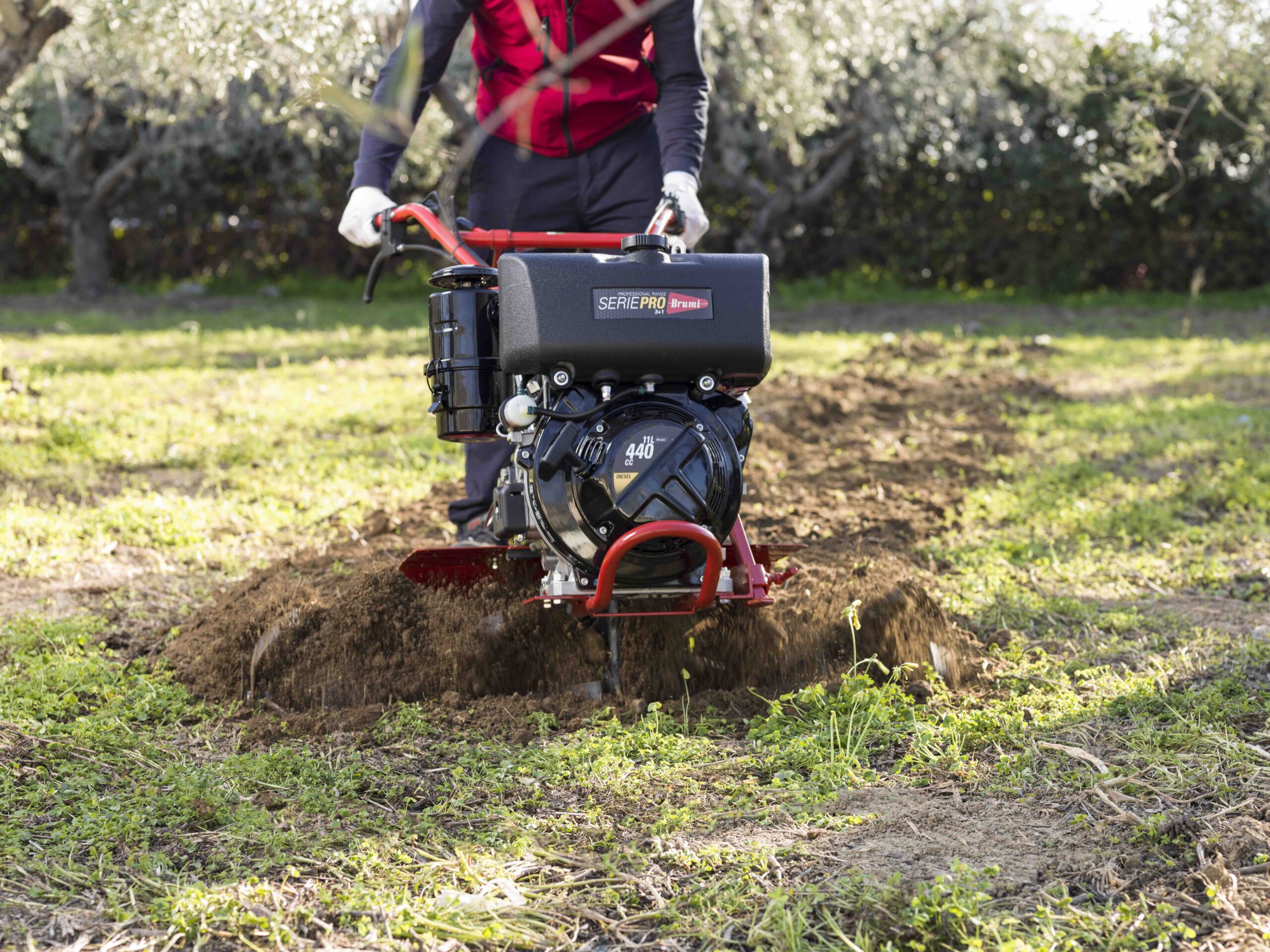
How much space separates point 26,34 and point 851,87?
10229 millimetres

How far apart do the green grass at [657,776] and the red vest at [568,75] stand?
1.84m

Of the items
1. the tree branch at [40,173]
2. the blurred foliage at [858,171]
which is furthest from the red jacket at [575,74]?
the tree branch at [40,173]

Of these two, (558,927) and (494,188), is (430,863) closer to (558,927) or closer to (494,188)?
(558,927)

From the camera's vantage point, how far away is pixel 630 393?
2914mm

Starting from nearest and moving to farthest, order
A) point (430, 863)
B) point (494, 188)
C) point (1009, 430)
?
point (430, 863), point (494, 188), point (1009, 430)

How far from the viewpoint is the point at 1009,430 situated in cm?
689

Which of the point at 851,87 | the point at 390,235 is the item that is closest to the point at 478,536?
the point at 390,235

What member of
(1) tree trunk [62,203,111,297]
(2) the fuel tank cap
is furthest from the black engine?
(1) tree trunk [62,203,111,297]

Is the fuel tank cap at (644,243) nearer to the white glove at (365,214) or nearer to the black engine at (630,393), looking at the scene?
the black engine at (630,393)

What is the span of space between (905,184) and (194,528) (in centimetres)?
1303

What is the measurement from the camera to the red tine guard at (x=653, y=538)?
273 centimetres

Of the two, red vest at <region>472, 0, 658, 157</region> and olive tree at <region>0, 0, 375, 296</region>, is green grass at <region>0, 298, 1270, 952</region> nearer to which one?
olive tree at <region>0, 0, 375, 296</region>

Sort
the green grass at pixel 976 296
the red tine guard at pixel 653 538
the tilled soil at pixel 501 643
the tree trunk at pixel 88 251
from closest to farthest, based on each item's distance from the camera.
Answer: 1. the red tine guard at pixel 653 538
2. the tilled soil at pixel 501 643
3. the green grass at pixel 976 296
4. the tree trunk at pixel 88 251

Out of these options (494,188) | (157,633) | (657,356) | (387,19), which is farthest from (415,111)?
(387,19)
